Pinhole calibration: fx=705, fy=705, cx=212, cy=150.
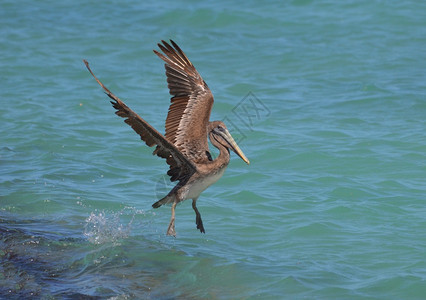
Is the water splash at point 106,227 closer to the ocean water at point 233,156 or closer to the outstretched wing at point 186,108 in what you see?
the ocean water at point 233,156

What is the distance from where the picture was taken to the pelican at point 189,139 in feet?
21.0

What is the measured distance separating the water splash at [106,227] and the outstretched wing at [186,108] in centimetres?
106

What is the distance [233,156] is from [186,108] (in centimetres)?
265

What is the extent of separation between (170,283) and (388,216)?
2729 mm

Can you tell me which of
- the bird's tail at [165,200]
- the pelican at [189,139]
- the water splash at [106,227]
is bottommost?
the water splash at [106,227]

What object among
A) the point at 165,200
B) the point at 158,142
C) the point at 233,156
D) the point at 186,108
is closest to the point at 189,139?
the point at 186,108

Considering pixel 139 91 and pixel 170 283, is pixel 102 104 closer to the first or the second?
pixel 139 91

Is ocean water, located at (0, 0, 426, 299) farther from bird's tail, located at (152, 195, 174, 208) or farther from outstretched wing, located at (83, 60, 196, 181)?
outstretched wing, located at (83, 60, 196, 181)

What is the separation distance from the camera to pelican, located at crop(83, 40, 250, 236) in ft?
21.0

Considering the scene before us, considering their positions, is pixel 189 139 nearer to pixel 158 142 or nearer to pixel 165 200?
pixel 165 200

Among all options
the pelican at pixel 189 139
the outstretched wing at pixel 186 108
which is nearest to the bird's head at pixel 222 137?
the pelican at pixel 189 139

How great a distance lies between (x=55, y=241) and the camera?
656 cm

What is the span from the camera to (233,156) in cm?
934

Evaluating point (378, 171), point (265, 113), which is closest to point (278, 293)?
point (378, 171)
